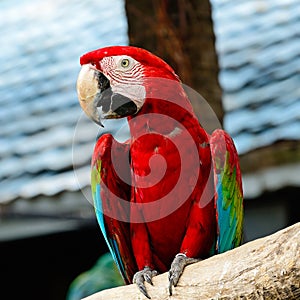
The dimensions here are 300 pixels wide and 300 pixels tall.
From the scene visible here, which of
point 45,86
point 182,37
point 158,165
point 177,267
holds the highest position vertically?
point 182,37

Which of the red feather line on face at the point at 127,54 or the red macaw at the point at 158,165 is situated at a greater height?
the red feather line on face at the point at 127,54

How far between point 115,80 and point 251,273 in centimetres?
64

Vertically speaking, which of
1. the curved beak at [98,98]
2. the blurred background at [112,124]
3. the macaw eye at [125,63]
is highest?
the macaw eye at [125,63]

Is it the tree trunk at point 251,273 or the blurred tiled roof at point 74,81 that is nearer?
the tree trunk at point 251,273

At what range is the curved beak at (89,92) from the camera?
194 cm

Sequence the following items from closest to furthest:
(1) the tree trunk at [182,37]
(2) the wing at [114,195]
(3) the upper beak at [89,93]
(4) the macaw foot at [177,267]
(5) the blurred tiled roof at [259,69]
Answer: (4) the macaw foot at [177,267], (3) the upper beak at [89,93], (2) the wing at [114,195], (1) the tree trunk at [182,37], (5) the blurred tiled roof at [259,69]

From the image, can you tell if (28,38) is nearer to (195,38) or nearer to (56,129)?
(56,129)

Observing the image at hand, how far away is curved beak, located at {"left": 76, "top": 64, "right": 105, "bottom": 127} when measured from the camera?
1.94m

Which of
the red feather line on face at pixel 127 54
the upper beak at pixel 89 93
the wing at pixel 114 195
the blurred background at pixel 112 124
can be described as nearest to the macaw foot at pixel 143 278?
the wing at pixel 114 195

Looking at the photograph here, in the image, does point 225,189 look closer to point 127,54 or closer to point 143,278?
A: point 143,278

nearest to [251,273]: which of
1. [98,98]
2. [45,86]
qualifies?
[98,98]

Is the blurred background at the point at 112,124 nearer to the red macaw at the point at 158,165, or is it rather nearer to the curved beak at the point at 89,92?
the red macaw at the point at 158,165

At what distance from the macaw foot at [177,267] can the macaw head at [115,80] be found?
0.40m

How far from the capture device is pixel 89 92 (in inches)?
76.6
